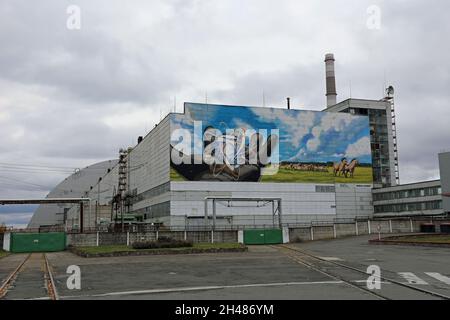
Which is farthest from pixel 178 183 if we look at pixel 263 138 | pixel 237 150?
pixel 263 138

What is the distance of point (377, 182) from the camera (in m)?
94.7

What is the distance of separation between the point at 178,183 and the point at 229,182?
8.31 meters

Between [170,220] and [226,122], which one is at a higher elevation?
[226,122]

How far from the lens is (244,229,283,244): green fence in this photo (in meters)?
52.8

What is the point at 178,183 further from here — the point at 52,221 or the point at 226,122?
the point at 52,221

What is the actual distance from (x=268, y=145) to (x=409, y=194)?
85.3ft

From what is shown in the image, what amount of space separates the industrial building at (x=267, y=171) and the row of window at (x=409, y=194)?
0.17m

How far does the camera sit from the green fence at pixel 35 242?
47.3m

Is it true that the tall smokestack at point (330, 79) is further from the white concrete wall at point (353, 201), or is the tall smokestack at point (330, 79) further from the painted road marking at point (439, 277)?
the painted road marking at point (439, 277)

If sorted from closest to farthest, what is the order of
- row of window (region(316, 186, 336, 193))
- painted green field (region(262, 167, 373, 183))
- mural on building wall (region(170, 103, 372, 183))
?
mural on building wall (region(170, 103, 372, 183)) < painted green field (region(262, 167, 373, 183)) < row of window (region(316, 186, 336, 193))
